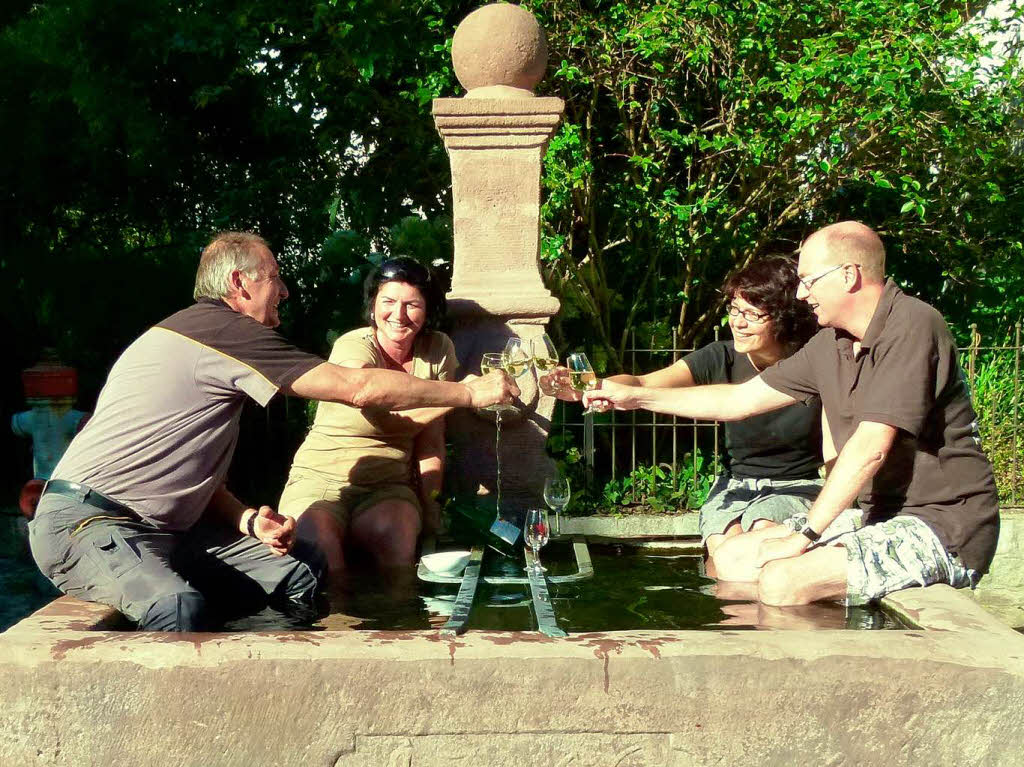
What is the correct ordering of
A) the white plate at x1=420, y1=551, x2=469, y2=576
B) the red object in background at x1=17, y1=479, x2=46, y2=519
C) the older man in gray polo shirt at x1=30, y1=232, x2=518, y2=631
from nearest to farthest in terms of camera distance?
the older man in gray polo shirt at x1=30, y1=232, x2=518, y2=631
the white plate at x1=420, y1=551, x2=469, y2=576
the red object in background at x1=17, y1=479, x2=46, y2=519

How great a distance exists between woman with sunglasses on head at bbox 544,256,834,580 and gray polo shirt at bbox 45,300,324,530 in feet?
4.32

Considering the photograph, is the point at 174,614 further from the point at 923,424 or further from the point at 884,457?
the point at 923,424

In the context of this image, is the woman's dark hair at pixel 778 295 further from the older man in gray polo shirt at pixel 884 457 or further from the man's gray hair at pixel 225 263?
the man's gray hair at pixel 225 263

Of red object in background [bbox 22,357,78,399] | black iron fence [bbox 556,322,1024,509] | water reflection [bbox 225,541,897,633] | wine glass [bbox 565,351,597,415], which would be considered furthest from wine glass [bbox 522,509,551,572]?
red object in background [bbox 22,357,78,399]

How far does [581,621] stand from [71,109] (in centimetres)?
682

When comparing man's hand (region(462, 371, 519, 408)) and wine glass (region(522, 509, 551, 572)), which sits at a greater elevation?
man's hand (region(462, 371, 519, 408))

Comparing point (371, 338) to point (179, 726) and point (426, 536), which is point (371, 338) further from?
point (179, 726)

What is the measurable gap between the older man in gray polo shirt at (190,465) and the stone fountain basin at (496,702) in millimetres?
463

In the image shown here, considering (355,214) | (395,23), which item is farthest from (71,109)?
(395,23)

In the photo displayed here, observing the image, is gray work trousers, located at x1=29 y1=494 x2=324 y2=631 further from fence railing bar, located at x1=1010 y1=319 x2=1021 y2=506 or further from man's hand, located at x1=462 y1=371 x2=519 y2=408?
fence railing bar, located at x1=1010 y1=319 x2=1021 y2=506

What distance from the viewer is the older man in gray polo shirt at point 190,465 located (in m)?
3.46

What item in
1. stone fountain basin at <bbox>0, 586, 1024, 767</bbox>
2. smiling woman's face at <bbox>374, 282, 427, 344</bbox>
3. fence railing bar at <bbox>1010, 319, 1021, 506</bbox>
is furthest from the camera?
fence railing bar at <bbox>1010, 319, 1021, 506</bbox>

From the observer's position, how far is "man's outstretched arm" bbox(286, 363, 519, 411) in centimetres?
379

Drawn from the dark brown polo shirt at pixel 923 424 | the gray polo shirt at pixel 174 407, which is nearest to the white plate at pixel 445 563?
the gray polo shirt at pixel 174 407
